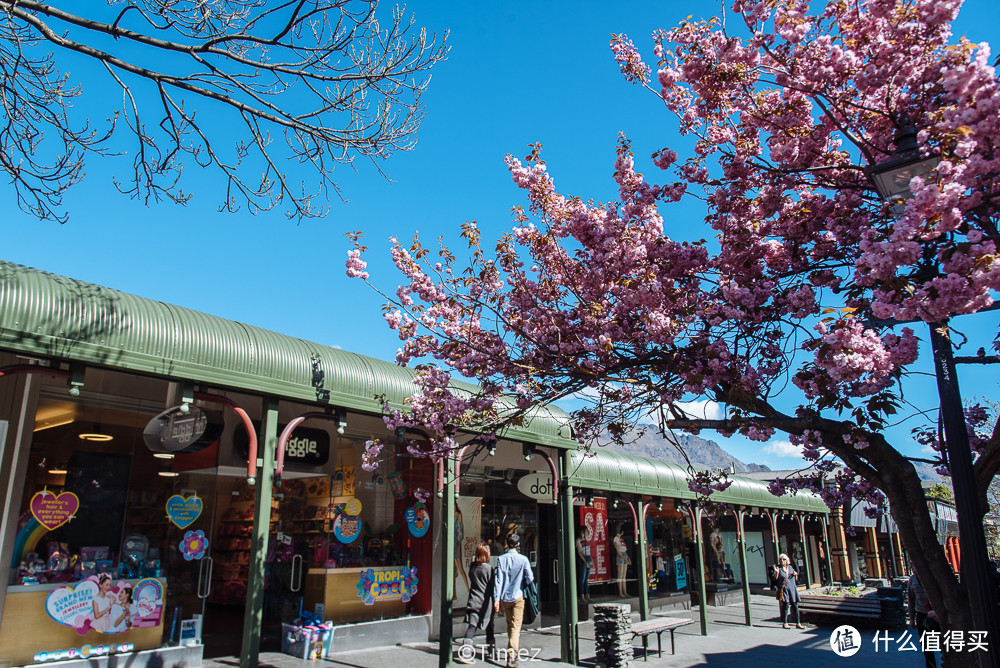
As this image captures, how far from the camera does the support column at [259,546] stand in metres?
6.65

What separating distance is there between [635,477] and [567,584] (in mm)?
4593

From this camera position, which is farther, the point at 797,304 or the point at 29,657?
the point at 29,657

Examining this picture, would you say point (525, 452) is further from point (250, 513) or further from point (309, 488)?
point (250, 513)

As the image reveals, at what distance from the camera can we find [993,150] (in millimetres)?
4043

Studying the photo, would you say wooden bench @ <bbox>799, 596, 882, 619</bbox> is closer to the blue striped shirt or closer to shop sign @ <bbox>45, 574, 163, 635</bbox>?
the blue striped shirt

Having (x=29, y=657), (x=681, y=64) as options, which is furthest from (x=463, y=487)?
(x=681, y=64)

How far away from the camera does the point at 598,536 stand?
1702cm

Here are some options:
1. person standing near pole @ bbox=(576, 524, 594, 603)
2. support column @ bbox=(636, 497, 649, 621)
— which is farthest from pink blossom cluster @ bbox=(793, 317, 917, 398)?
person standing near pole @ bbox=(576, 524, 594, 603)

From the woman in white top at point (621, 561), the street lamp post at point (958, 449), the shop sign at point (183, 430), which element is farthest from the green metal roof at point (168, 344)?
the woman in white top at point (621, 561)

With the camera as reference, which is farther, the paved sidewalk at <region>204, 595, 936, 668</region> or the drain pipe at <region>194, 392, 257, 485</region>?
Result: the paved sidewalk at <region>204, 595, 936, 668</region>

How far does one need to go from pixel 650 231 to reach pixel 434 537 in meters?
8.00

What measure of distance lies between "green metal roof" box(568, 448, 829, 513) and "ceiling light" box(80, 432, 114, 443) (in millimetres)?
6745

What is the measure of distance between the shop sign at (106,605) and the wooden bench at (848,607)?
14525 mm

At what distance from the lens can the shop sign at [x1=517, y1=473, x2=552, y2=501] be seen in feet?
43.6
